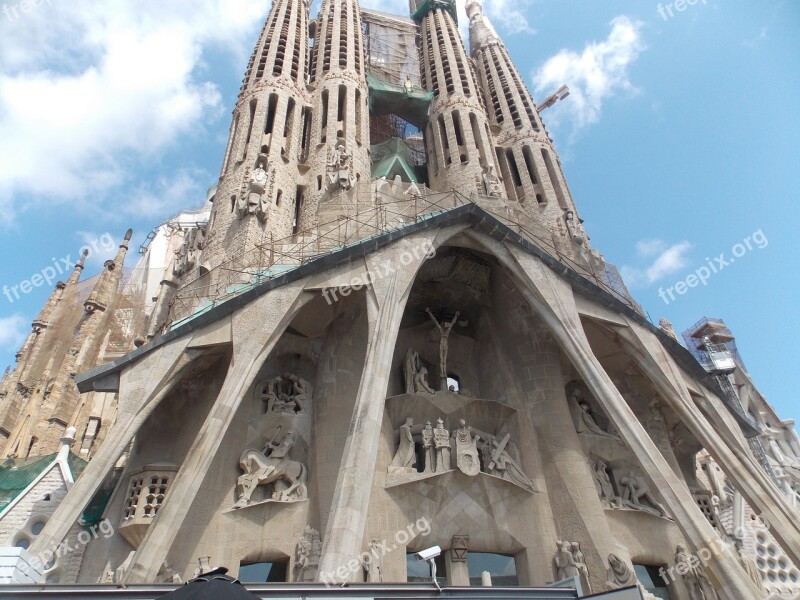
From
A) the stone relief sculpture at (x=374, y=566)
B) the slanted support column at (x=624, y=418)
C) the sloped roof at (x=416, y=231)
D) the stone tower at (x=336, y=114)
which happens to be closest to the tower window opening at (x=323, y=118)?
the stone tower at (x=336, y=114)

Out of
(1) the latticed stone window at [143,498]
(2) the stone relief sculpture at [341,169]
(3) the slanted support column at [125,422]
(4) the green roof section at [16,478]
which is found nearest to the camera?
(3) the slanted support column at [125,422]

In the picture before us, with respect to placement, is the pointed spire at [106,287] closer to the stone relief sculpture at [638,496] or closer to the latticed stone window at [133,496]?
the latticed stone window at [133,496]

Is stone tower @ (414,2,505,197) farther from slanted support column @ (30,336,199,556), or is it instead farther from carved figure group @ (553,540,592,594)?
slanted support column @ (30,336,199,556)

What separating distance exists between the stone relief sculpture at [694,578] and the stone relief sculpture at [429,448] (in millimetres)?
5624

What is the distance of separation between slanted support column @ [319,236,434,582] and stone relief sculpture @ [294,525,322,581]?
1201 mm

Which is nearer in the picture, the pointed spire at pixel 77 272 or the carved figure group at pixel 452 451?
the carved figure group at pixel 452 451

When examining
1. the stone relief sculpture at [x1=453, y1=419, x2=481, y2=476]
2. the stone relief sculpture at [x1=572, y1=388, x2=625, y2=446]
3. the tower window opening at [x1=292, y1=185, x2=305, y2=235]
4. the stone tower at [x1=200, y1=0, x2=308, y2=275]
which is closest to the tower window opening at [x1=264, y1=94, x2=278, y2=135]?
the stone tower at [x1=200, y1=0, x2=308, y2=275]

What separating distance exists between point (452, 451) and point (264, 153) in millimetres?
11041

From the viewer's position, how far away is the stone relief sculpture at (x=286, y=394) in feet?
43.2

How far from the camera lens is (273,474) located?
1197 cm

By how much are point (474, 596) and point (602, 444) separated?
868cm

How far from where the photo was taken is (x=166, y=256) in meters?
33.2

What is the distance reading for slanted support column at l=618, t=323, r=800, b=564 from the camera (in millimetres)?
11148

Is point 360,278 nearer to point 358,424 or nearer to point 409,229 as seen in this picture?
point 409,229
